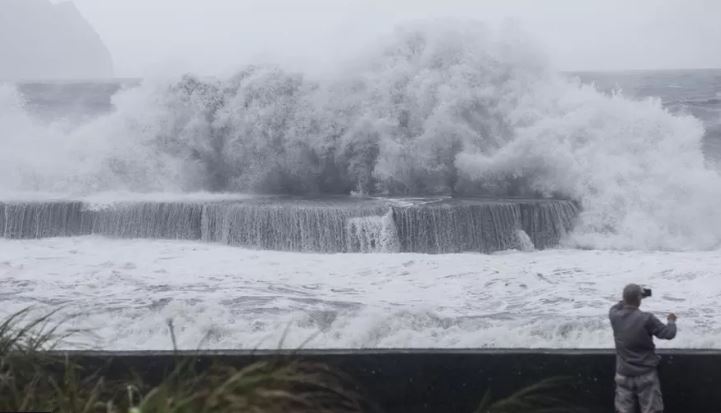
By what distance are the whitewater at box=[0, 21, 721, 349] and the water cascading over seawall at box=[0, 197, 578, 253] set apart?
0.04 m

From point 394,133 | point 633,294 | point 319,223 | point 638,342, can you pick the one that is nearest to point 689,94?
point 394,133

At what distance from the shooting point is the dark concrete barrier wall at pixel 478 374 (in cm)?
488

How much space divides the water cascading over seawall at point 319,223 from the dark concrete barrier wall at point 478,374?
328 inches

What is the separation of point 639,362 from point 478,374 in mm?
915

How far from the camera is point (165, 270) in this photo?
11.8 metres

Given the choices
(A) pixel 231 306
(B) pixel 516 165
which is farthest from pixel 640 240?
(A) pixel 231 306

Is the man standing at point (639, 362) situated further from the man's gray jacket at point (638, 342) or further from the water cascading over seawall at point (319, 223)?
the water cascading over seawall at point (319, 223)

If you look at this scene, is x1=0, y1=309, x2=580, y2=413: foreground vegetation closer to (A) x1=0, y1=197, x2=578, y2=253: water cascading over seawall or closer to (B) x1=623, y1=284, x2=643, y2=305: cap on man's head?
(B) x1=623, y1=284, x2=643, y2=305: cap on man's head

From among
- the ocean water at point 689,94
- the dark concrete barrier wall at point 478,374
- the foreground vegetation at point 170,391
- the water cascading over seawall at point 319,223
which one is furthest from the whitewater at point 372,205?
the foreground vegetation at point 170,391

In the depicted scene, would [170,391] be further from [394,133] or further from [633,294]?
[394,133]

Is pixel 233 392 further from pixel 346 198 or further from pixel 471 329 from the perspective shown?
pixel 346 198

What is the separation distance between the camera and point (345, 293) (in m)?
10.4

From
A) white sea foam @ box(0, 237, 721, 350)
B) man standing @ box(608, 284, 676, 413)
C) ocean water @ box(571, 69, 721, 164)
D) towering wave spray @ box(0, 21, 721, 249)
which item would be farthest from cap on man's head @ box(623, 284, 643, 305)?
ocean water @ box(571, 69, 721, 164)

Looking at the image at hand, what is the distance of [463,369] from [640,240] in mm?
10449
